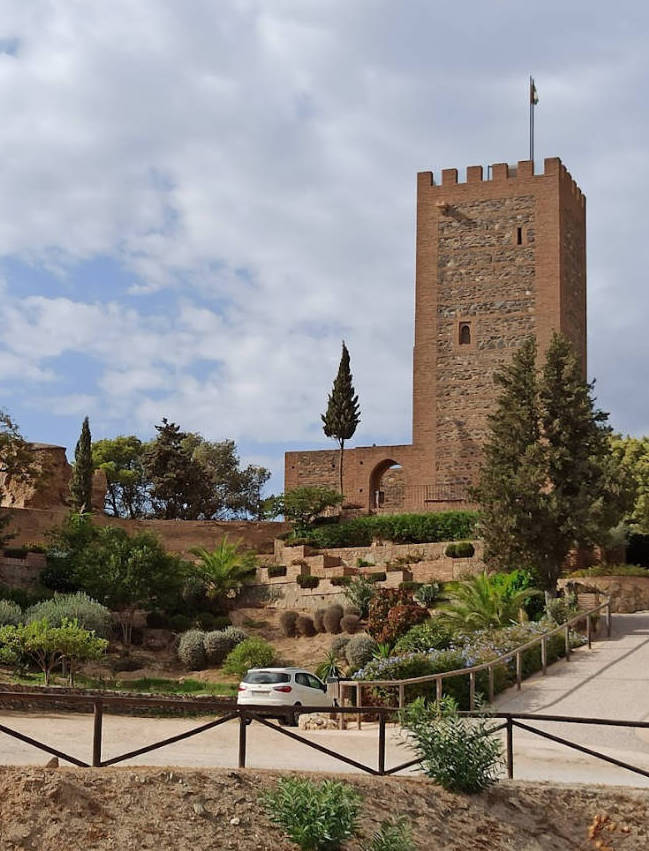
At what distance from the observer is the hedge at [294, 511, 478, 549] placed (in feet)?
137

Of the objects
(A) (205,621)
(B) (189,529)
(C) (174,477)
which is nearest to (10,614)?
(A) (205,621)

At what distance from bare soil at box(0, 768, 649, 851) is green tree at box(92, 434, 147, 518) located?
51.8 m

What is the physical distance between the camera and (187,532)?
4569 centimetres

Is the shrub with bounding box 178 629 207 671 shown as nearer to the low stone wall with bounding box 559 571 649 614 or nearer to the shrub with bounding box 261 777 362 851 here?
the low stone wall with bounding box 559 571 649 614

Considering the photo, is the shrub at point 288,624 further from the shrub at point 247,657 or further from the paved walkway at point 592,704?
the paved walkway at point 592,704

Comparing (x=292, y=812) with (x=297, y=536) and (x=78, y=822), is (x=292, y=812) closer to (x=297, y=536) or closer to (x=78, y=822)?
(x=78, y=822)

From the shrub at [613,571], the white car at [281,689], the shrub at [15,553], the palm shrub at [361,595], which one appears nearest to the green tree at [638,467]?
the shrub at [613,571]

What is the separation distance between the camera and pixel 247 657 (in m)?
31.8

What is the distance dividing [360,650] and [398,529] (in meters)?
12.8

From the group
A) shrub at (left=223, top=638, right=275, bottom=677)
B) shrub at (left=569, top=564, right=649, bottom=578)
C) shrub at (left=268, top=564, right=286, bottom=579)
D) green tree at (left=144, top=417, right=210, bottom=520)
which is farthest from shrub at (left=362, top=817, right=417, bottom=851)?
green tree at (left=144, top=417, right=210, bottom=520)

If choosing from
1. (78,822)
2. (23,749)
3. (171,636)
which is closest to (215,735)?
(23,749)

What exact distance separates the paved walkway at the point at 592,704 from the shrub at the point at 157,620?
1327 centimetres

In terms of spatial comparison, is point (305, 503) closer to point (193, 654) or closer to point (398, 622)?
point (193, 654)

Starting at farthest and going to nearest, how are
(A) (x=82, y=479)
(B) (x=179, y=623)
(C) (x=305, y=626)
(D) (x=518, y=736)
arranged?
(A) (x=82, y=479) < (B) (x=179, y=623) < (C) (x=305, y=626) < (D) (x=518, y=736)
